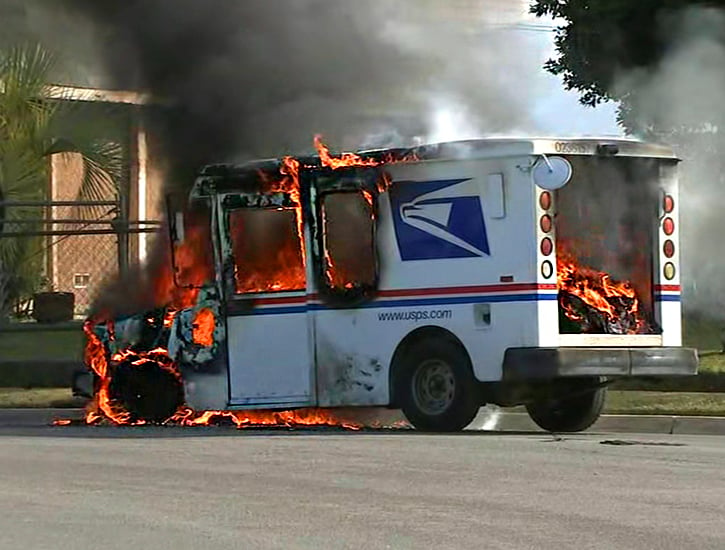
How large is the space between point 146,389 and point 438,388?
2.74 metres

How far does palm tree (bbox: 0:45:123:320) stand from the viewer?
68.0ft

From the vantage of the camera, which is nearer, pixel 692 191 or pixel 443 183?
pixel 443 183

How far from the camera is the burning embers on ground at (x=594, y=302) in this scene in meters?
13.5

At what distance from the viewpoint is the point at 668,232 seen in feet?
45.9

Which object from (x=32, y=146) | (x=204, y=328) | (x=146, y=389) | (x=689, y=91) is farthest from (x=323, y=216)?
(x=32, y=146)

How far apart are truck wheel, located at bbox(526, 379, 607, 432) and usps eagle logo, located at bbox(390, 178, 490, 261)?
168cm

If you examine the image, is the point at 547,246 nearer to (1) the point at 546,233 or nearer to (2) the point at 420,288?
(1) the point at 546,233

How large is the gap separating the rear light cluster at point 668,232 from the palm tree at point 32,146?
8188 mm

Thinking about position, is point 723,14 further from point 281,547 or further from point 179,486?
point 281,547

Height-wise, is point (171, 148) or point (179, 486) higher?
point (171, 148)

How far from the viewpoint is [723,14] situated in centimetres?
1812

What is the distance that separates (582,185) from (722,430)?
2.41m

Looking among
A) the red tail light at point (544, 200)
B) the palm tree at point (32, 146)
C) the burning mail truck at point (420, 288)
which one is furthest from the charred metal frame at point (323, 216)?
the palm tree at point (32, 146)

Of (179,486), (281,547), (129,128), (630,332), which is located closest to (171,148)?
(129,128)
